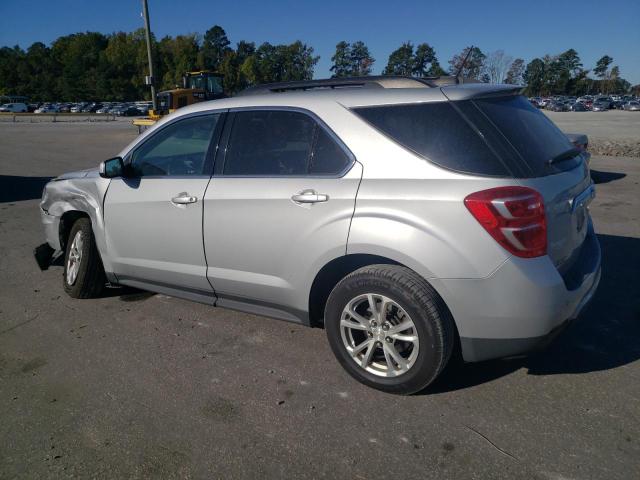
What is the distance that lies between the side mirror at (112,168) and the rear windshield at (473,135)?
2043mm

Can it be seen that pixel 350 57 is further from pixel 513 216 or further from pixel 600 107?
pixel 513 216

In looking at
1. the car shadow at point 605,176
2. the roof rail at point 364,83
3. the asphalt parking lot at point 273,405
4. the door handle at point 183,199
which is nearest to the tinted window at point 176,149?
the door handle at point 183,199

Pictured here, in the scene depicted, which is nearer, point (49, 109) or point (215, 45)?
point (49, 109)

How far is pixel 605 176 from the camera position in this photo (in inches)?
418

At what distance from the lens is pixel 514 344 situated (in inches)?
105

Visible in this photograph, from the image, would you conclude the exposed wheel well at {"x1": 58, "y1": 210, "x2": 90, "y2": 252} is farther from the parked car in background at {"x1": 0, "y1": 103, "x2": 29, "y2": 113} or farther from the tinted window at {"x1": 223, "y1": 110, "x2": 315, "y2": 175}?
the parked car in background at {"x1": 0, "y1": 103, "x2": 29, "y2": 113}

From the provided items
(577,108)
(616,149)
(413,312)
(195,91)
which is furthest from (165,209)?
(577,108)

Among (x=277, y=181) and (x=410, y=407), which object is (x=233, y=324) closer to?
(x=277, y=181)

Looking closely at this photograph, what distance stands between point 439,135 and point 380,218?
0.56 m

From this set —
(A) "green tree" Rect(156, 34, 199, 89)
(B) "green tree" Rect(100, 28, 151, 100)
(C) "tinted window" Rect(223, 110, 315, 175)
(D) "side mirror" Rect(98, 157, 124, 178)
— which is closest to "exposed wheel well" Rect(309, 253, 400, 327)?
(C) "tinted window" Rect(223, 110, 315, 175)

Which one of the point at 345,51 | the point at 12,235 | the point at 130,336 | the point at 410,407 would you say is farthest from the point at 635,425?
the point at 345,51

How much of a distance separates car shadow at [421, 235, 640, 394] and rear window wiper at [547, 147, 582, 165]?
→ 102cm

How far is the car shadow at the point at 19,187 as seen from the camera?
9633 millimetres

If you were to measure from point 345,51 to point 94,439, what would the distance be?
97323 millimetres
